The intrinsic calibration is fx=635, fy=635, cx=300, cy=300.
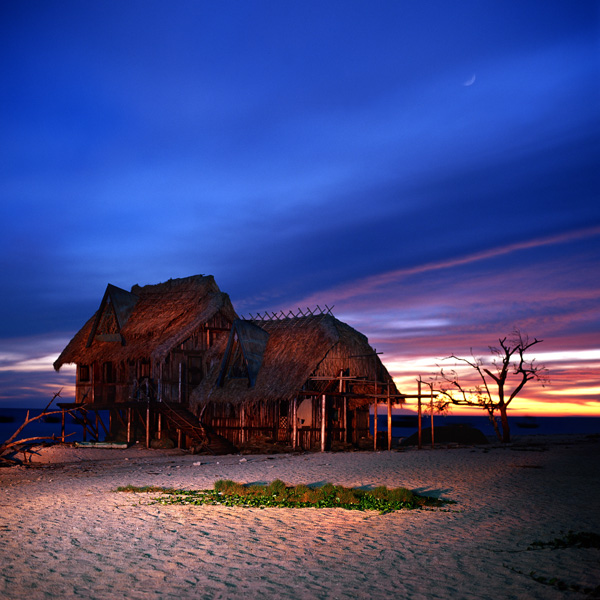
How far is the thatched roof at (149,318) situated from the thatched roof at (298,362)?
221 cm

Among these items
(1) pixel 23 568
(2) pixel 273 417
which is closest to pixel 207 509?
(1) pixel 23 568

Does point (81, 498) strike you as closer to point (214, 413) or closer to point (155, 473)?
point (155, 473)

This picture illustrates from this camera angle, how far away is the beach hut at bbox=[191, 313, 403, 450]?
94.6ft

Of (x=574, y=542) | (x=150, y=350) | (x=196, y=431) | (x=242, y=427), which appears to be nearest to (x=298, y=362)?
(x=242, y=427)

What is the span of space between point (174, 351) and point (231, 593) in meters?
25.6

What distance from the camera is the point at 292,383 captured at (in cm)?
2828

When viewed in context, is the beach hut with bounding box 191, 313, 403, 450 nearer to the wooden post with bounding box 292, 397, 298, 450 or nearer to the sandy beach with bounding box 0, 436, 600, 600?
the wooden post with bounding box 292, 397, 298, 450

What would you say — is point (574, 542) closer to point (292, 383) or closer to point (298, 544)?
point (298, 544)

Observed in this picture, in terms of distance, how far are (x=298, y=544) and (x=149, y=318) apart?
25996 millimetres

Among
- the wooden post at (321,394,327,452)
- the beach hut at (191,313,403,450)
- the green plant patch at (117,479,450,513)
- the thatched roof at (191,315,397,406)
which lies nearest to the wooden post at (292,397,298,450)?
the beach hut at (191,313,403,450)

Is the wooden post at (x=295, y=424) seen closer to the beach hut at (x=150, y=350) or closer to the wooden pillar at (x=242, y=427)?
the wooden pillar at (x=242, y=427)

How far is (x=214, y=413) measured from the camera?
3125cm

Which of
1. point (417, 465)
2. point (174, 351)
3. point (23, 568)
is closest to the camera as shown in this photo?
point (23, 568)

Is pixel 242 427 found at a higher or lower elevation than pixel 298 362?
lower
